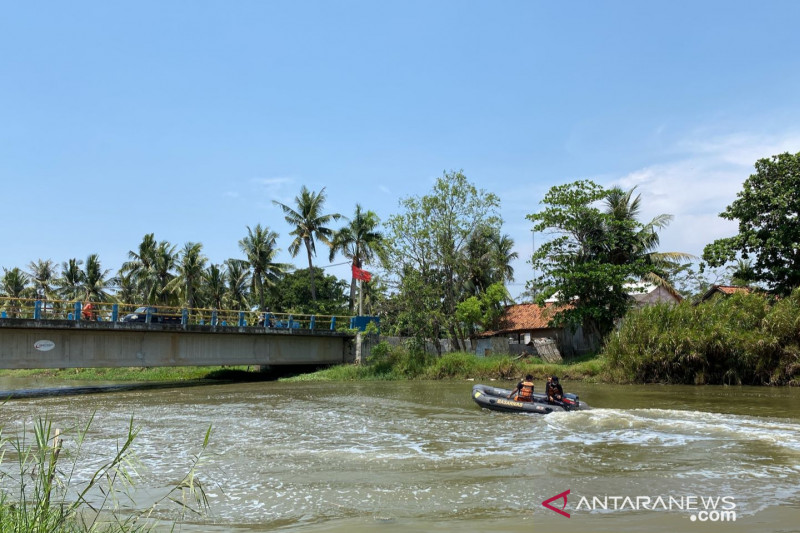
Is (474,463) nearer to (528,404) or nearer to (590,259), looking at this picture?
(528,404)

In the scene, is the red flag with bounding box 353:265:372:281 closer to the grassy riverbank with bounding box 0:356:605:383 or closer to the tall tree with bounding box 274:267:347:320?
the grassy riverbank with bounding box 0:356:605:383

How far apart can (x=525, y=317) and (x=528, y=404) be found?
24668mm

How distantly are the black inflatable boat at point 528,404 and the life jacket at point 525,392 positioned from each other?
192 millimetres

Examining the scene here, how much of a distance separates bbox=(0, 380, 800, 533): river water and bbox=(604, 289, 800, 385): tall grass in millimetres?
4373

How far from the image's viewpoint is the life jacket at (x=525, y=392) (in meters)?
16.3

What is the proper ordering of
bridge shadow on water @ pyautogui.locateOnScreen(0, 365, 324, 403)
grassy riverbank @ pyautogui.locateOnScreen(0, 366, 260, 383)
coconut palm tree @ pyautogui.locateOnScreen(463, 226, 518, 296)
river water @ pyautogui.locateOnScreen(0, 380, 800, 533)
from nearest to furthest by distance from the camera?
1. river water @ pyautogui.locateOnScreen(0, 380, 800, 533)
2. bridge shadow on water @ pyautogui.locateOnScreen(0, 365, 324, 403)
3. grassy riverbank @ pyautogui.locateOnScreen(0, 366, 260, 383)
4. coconut palm tree @ pyautogui.locateOnScreen(463, 226, 518, 296)

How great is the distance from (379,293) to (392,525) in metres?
29.5

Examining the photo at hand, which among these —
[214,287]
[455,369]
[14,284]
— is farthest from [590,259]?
[14,284]

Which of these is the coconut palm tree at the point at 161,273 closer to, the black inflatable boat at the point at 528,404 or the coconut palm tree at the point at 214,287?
the coconut palm tree at the point at 214,287

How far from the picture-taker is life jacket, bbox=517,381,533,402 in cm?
1628

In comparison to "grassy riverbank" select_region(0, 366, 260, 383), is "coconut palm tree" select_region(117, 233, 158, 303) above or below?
above

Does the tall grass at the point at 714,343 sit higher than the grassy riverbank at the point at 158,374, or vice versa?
the tall grass at the point at 714,343

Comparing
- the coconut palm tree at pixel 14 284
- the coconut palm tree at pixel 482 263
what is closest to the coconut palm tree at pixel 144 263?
the coconut palm tree at pixel 14 284

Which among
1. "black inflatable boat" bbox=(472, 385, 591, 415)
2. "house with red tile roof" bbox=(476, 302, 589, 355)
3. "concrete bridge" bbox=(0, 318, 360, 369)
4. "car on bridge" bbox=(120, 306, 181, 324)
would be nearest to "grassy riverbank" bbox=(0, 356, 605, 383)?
"concrete bridge" bbox=(0, 318, 360, 369)
